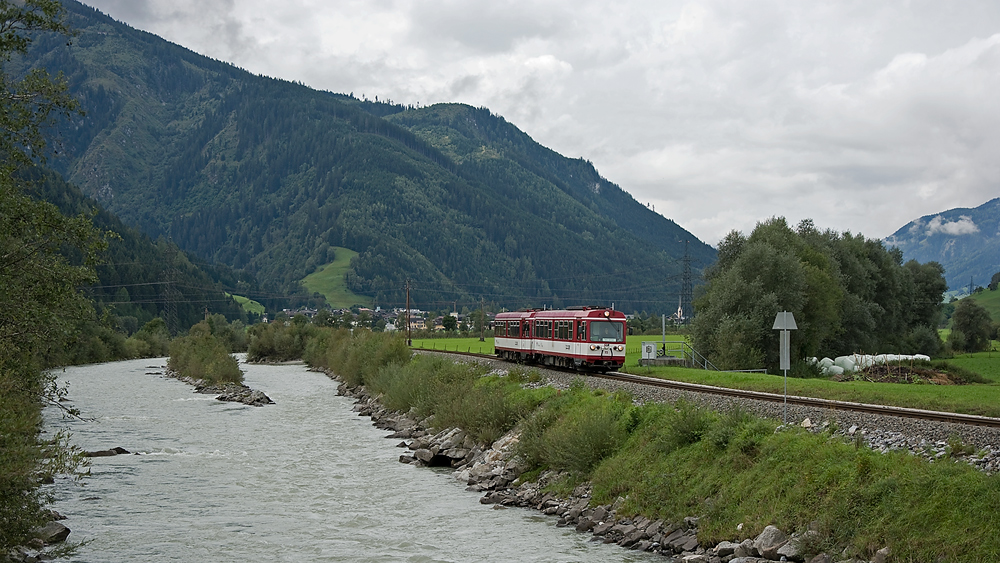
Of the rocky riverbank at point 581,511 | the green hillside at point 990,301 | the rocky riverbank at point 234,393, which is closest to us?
the rocky riverbank at point 581,511

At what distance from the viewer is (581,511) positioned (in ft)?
66.7

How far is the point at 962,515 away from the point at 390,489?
17.4m

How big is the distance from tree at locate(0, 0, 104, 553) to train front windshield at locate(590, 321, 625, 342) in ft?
88.9

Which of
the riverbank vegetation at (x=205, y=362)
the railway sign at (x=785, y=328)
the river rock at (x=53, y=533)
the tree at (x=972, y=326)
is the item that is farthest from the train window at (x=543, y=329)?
the tree at (x=972, y=326)

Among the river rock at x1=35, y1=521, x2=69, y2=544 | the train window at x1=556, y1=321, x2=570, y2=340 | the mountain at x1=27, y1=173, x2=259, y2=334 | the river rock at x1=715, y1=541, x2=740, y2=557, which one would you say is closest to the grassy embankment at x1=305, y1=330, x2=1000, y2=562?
the river rock at x1=715, y1=541, x2=740, y2=557

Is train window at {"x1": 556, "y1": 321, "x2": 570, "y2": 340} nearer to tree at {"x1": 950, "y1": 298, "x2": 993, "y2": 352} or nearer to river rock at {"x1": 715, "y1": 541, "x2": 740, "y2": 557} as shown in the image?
river rock at {"x1": 715, "y1": 541, "x2": 740, "y2": 557}

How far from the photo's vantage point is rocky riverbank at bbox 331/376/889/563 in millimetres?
14422

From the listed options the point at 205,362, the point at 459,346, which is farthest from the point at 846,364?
the point at 205,362

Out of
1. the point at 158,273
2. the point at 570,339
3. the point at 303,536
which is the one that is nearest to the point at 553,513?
the point at 303,536

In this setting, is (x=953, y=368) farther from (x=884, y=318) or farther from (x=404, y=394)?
(x=404, y=394)

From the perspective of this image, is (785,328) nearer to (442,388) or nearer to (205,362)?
(442,388)

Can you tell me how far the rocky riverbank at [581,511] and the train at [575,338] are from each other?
943 centimetres

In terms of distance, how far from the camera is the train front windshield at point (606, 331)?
41.0 metres

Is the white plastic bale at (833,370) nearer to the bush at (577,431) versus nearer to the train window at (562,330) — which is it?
the train window at (562,330)
